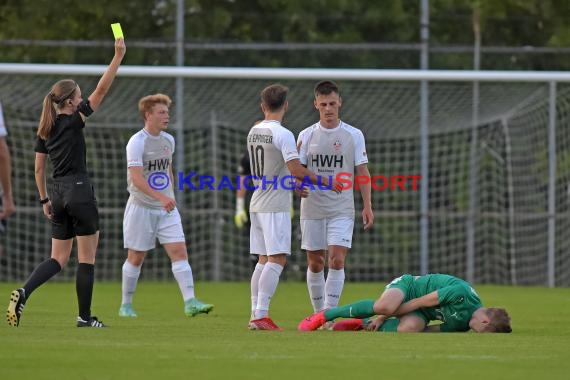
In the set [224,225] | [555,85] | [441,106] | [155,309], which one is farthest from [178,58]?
[155,309]

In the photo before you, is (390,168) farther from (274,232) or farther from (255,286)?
(274,232)

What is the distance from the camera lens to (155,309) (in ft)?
46.6

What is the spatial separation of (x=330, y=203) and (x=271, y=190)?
2.59 feet

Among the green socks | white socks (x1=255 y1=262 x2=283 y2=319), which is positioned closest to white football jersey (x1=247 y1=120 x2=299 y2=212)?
white socks (x1=255 y1=262 x2=283 y2=319)

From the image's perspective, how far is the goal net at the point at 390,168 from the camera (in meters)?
20.8

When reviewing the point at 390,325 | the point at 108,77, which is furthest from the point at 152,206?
the point at 390,325

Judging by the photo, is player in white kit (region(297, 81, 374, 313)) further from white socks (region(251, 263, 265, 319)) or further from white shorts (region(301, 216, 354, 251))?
white socks (region(251, 263, 265, 319))

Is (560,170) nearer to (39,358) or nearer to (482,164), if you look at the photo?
(482,164)

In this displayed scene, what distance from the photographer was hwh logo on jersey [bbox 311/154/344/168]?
1162 cm

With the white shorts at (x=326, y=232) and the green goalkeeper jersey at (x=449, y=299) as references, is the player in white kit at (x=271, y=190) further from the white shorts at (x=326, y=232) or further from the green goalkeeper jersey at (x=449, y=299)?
the green goalkeeper jersey at (x=449, y=299)

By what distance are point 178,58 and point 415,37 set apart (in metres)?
3.69

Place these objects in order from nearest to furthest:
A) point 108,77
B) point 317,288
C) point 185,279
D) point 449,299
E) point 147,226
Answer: point 449,299 → point 108,77 → point 317,288 → point 185,279 → point 147,226

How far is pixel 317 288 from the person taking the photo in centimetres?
1174

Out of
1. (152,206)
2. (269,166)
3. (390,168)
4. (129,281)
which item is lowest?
(129,281)
